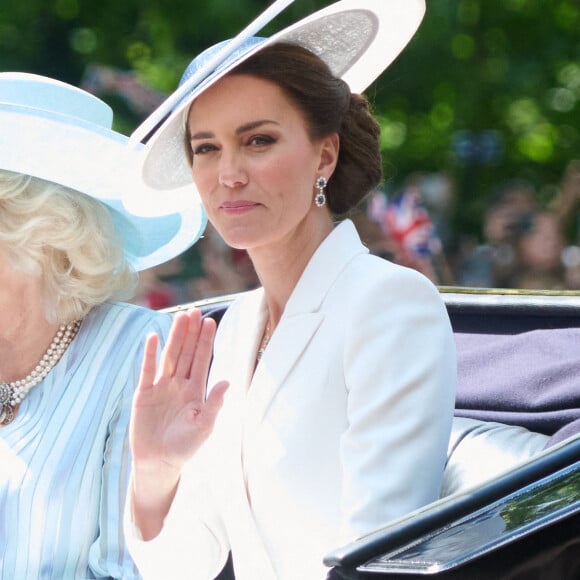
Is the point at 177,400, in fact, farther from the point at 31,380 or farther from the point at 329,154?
the point at 31,380

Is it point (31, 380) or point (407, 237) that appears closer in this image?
point (31, 380)

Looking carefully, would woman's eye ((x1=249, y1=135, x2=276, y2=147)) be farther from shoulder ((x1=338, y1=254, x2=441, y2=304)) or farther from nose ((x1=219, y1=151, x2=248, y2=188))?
shoulder ((x1=338, y1=254, x2=441, y2=304))

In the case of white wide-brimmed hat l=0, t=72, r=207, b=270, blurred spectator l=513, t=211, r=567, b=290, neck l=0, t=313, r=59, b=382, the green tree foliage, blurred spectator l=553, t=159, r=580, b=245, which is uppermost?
the green tree foliage

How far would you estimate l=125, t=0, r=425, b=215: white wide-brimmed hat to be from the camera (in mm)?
1918

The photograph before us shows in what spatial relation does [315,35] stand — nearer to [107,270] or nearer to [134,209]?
[134,209]

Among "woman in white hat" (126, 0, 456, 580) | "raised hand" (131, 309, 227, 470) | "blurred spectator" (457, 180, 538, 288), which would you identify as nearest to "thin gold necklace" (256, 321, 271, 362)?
"woman in white hat" (126, 0, 456, 580)

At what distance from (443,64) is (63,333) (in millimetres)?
4733

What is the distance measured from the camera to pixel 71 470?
93.0 inches

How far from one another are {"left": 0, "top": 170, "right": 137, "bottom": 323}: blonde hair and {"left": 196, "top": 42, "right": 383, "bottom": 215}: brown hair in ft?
2.07

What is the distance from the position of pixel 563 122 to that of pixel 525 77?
39 cm

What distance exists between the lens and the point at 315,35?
6.63 ft

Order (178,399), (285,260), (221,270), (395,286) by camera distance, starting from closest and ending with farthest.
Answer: (395,286)
(178,399)
(285,260)
(221,270)

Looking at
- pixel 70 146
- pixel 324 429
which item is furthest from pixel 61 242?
pixel 324 429

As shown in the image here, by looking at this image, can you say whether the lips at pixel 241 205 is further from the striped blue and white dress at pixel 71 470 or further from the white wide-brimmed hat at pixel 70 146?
the striped blue and white dress at pixel 71 470
